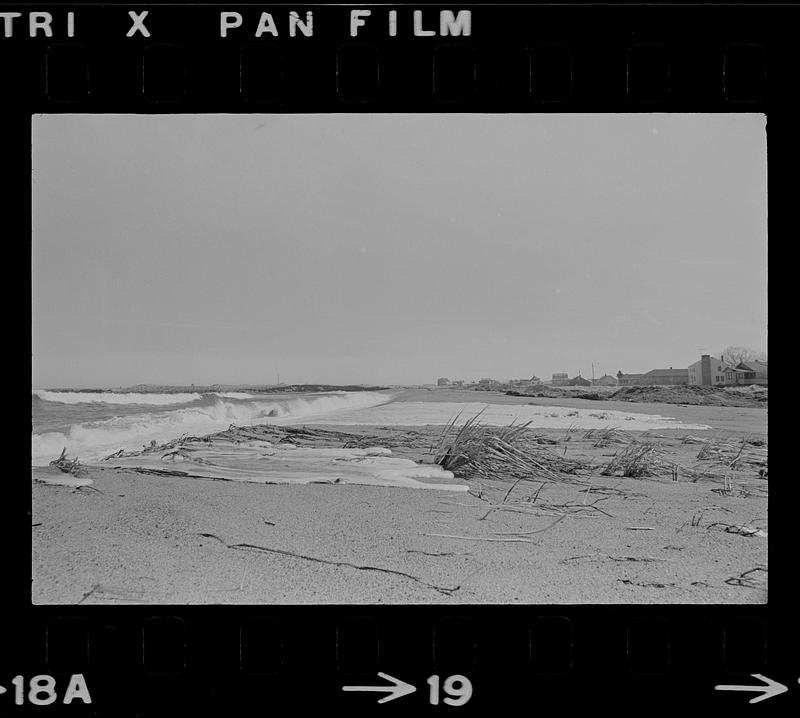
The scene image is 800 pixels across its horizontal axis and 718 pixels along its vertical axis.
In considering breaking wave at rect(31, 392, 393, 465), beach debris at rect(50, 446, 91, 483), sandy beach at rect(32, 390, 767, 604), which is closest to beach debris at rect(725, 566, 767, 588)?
sandy beach at rect(32, 390, 767, 604)

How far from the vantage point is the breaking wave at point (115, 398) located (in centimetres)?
309

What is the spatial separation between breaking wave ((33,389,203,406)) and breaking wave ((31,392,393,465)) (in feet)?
0.28

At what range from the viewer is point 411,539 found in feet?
6.79

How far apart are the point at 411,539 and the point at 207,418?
204cm

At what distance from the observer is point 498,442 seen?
9.46ft

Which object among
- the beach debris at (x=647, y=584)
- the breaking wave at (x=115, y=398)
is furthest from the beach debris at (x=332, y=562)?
the breaking wave at (x=115, y=398)

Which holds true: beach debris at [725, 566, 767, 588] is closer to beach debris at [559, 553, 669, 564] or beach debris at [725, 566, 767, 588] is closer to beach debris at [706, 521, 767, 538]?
beach debris at [559, 553, 669, 564]

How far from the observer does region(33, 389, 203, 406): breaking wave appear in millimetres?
3089

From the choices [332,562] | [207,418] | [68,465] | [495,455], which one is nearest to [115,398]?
[207,418]

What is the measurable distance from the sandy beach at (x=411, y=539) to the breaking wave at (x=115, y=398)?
0.52 metres
